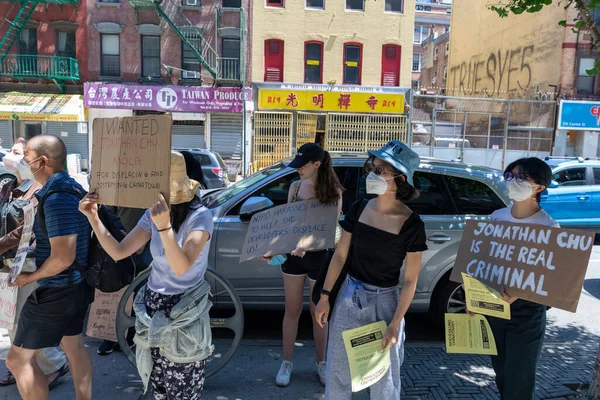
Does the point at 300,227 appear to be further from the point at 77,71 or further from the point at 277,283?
the point at 77,71

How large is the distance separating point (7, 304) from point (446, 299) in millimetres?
3792

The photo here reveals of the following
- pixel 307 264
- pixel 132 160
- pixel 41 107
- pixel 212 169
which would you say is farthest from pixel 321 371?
pixel 41 107

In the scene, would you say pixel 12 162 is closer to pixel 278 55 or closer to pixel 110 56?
pixel 278 55

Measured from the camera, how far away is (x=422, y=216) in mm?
4551

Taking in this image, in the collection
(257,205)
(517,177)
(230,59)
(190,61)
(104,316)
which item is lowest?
(104,316)

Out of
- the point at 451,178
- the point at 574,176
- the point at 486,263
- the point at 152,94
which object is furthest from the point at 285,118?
the point at 486,263

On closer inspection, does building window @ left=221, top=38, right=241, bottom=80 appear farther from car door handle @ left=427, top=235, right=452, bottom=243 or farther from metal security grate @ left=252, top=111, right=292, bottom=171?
car door handle @ left=427, top=235, right=452, bottom=243

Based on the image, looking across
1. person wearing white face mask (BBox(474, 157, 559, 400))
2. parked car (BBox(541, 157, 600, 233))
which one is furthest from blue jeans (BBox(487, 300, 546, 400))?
parked car (BBox(541, 157, 600, 233))

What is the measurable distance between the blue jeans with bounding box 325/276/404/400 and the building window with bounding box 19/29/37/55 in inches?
928

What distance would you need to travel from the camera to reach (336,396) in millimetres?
2650

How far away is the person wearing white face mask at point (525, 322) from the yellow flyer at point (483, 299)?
0.26 ft

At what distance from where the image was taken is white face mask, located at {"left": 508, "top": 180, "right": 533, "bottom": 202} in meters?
2.75

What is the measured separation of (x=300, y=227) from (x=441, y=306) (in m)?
2.02

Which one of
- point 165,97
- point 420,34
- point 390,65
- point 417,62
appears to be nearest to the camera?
point 165,97
